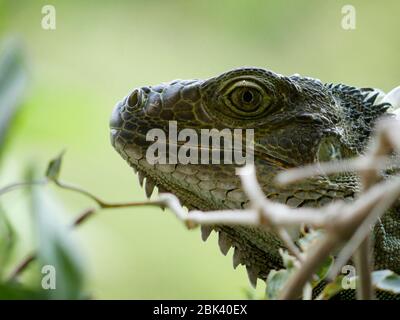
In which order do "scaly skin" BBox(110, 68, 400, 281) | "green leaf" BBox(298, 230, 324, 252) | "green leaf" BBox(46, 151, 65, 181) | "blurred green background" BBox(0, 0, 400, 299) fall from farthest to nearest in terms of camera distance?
1. "blurred green background" BBox(0, 0, 400, 299)
2. "scaly skin" BBox(110, 68, 400, 281)
3. "green leaf" BBox(46, 151, 65, 181)
4. "green leaf" BBox(298, 230, 324, 252)

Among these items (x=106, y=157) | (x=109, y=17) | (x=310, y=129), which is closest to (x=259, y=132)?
(x=310, y=129)

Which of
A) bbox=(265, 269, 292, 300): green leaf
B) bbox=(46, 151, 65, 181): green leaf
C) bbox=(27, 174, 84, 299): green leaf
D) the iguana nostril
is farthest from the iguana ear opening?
bbox=(27, 174, 84, 299): green leaf

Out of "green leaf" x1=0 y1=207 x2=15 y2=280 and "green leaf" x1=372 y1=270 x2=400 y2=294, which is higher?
"green leaf" x1=0 y1=207 x2=15 y2=280

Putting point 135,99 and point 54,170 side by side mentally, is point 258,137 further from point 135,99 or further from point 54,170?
point 54,170

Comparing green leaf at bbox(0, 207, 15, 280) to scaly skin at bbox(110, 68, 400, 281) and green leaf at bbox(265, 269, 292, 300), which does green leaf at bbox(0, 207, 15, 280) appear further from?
scaly skin at bbox(110, 68, 400, 281)

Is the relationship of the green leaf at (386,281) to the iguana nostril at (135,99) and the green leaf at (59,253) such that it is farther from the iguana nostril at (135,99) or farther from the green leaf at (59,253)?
the iguana nostril at (135,99)

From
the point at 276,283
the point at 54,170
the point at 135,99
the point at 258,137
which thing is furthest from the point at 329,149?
the point at 54,170
